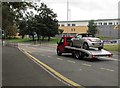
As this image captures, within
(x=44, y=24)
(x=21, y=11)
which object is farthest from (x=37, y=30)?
(x=21, y=11)

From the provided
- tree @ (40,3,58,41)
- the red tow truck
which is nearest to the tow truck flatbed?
the red tow truck

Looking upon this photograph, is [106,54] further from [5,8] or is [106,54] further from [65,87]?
[65,87]

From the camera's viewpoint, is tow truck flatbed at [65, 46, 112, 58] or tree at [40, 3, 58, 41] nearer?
tow truck flatbed at [65, 46, 112, 58]

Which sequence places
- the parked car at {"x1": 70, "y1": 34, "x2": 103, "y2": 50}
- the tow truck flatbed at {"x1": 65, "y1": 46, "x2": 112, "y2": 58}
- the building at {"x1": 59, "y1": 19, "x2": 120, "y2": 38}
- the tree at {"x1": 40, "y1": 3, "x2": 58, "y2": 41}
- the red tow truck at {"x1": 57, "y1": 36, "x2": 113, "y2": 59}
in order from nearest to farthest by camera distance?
the tow truck flatbed at {"x1": 65, "y1": 46, "x2": 112, "y2": 58} < the red tow truck at {"x1": 57, "y1": 36, "x2": 113, "y2": 59} < the parked car at {"x1": 70, "y1": 34, "x2": 103, "y2": 50} < the tree at {"x1": 40, "y1": 3, "x2": 58, "y2": 41} < the building at {"x1": 59, "y1": 19, "x2": 120, "y2": 38}

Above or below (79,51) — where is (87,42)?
above

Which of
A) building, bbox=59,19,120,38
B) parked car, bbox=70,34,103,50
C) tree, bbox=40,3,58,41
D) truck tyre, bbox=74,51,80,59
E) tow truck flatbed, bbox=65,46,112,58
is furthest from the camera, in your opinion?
building, bbox=59,19,120,38

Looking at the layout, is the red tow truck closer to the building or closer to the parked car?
the parked car

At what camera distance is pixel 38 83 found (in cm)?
1202

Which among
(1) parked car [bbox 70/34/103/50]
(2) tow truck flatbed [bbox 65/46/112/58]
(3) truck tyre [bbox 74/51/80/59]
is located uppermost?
(1) parked car [bbox 70/34/103/50]

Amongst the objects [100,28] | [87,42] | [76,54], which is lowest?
[76,54]

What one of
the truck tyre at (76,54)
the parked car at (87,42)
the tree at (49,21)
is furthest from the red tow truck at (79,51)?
the tree at (49,21)

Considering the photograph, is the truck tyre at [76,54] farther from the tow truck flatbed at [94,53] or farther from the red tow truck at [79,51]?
the tow truck flatbed at [94,53]

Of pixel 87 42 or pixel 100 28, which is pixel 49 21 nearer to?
pixel 100 28

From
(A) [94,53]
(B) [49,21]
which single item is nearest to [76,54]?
(A) [94,53]
